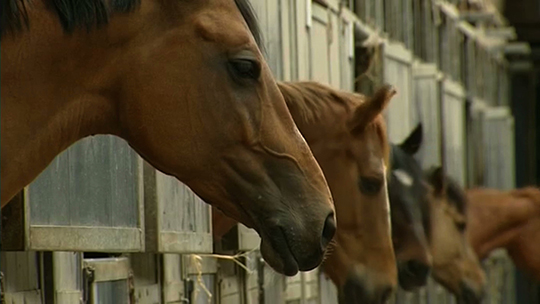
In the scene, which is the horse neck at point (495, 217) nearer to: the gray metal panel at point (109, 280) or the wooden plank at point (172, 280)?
the wooden plank at point (172, 280)

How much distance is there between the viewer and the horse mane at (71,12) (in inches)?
141

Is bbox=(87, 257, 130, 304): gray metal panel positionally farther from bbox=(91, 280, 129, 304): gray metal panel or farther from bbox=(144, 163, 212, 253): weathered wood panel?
bbox=(144, 163, 212, 253): weathered wood panel

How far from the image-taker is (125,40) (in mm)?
3855

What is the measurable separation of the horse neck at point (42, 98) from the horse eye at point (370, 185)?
11.3 feet

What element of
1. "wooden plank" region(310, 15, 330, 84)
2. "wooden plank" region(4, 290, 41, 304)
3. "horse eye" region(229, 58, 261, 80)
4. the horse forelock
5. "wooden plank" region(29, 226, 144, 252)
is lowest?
"wooden plank" region(4, 290, 41, 304)

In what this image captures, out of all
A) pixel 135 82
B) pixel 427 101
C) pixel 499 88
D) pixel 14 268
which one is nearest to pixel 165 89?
pixel 135 82

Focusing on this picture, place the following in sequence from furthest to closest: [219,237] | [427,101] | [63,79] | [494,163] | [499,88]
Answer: [499,88] < [494,163] < [427,101] < [219,237] < [63,79]

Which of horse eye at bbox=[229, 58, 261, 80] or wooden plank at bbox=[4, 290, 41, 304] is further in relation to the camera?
wooden plank at bbox=[4, 290, 41, 304]

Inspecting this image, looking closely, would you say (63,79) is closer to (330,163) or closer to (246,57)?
(246,57)

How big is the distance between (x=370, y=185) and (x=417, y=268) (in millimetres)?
1934

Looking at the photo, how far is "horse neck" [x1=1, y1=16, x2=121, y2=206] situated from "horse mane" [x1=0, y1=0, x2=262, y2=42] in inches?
0.9

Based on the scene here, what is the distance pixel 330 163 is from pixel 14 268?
2872 millimetres

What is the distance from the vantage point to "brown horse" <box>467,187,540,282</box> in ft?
46.5

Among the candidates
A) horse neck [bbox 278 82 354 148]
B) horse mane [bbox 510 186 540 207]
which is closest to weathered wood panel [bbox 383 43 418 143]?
horse mane [bbox 510 186 540 207]
